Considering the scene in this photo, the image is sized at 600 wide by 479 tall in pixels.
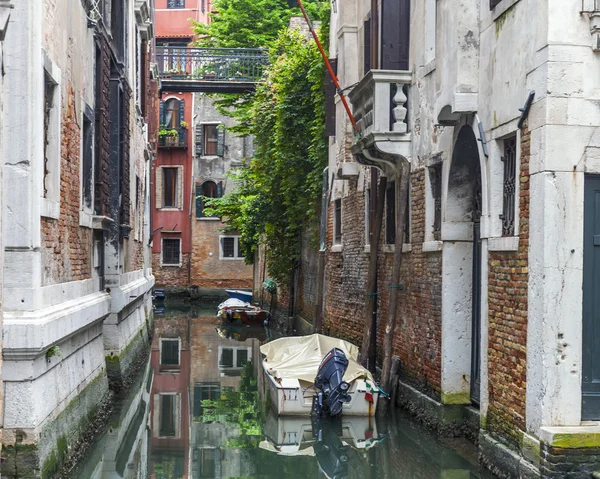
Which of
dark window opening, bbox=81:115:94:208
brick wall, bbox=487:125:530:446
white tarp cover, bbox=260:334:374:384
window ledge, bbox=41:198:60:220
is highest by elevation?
dark window opening, bbox=81:115:94:208

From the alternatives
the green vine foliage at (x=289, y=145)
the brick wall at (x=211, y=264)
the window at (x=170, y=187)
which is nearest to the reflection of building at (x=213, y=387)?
the green vine foliage at (x=289, y=145)

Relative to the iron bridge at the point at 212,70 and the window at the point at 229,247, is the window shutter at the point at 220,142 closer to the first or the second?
the window at the point at 229,247

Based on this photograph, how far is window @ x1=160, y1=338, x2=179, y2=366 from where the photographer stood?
1834 centimetres

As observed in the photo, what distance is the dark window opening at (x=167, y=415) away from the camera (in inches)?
445

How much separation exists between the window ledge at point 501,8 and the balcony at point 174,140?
29871mm

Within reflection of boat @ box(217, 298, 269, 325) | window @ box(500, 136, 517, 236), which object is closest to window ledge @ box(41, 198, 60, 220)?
window @ box(500, 136, 517, 236)

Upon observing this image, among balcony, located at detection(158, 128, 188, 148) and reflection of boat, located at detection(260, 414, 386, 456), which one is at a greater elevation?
balcony, located at detection(158, 128, 188, 148)

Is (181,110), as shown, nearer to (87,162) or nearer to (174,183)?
(174,183)

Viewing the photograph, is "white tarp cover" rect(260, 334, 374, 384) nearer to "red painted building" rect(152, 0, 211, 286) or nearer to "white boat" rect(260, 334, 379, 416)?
"white boat" rect(260, 334, 379, 416)

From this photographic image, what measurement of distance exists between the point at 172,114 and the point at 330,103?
22.0 meters

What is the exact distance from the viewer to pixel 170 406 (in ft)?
43.3

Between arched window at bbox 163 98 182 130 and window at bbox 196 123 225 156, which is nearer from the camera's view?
arched window at bbox 163 98 182 130

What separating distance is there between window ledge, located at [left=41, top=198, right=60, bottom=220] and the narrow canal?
2.37m

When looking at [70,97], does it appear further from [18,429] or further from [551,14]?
[551,14]
